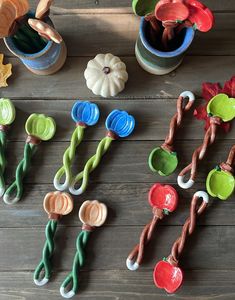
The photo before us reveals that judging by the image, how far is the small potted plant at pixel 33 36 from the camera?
65cm

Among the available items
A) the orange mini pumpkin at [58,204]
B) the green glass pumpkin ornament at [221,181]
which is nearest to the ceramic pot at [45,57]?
the orange mini pumpkin at [58,204]

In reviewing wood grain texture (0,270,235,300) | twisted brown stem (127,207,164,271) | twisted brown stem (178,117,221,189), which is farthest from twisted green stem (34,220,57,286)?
twisted brown stem (178,117,221,189)

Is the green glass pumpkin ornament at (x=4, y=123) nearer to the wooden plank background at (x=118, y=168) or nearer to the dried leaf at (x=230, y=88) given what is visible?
the wooden plank background at (x=118, y=168)

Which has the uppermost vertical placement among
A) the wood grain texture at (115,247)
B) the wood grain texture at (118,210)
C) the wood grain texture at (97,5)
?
the wood grain texture at (97,5)

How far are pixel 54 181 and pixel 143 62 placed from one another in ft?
0.91

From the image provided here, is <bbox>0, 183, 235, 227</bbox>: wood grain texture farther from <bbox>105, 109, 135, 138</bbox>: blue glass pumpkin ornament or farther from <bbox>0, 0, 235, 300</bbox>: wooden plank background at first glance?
<bbox>105, 109, 135, 138</bbox>: blue glass pumpkin ornament

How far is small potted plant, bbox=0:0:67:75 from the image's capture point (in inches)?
25.7

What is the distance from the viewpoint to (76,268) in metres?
0.74

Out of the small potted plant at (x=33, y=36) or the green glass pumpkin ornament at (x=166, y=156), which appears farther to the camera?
the green glass pumpkin ornament at (x=166, y=156)

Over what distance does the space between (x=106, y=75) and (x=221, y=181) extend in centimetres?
28

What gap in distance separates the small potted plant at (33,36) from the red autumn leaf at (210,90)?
0.28 metres

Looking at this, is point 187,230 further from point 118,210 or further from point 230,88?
point 230,88

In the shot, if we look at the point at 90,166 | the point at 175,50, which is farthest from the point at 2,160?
the point at 175,50

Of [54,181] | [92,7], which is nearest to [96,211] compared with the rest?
[54,181]
